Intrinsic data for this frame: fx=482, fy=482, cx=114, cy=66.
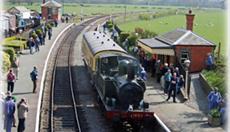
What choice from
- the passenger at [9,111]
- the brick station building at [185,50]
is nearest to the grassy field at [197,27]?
the brick station building at [185,50]

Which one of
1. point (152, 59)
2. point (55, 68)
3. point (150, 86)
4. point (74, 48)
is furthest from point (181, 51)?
point (74, 48)

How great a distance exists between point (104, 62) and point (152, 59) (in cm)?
823

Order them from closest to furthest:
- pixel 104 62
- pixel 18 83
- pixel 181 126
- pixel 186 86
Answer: pixel 181 126 → pixel 104 62 → pixel 186 86 → pixel 18 83

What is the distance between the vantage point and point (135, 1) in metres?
186

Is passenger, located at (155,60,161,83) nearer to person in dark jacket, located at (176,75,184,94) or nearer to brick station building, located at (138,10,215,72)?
brick station building, located at (138,10,215,72)

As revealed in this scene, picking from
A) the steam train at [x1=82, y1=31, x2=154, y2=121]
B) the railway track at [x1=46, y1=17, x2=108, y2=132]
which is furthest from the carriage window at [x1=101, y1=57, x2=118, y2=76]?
the railway track at [x1=46, y1=17, x2=108, y2=132]

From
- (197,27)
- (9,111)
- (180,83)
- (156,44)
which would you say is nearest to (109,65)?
(180,83)

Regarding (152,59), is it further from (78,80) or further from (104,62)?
(104,62)

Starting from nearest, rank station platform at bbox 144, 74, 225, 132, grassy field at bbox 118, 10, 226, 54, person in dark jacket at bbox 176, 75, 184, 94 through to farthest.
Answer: station platform at bbox 144, 74, 225, 132 → person in dark jacket at bbox 176, 75, 184, 94 → grassy field at bbox 118, 10, 226, 54

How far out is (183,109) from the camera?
18375 mm

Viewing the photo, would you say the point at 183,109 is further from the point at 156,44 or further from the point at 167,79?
the point at 156,44

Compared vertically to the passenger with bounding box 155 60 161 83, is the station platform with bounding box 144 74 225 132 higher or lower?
lower

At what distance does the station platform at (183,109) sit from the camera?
15734mm

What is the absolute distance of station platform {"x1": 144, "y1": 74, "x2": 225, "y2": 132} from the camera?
15734mm
